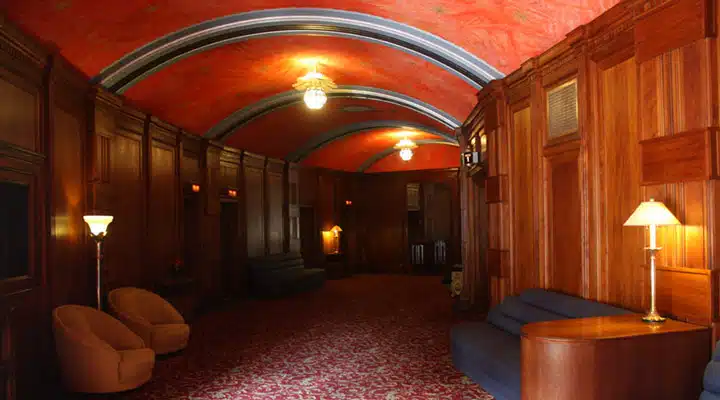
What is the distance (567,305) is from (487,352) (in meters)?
0.78

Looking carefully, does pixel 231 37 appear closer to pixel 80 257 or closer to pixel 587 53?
pixel 80 257

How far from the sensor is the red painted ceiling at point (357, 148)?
605 inches

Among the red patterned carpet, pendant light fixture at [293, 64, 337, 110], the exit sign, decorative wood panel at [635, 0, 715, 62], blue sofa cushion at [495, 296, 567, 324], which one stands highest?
pendant light fixture at [293, 64, 337, 110]

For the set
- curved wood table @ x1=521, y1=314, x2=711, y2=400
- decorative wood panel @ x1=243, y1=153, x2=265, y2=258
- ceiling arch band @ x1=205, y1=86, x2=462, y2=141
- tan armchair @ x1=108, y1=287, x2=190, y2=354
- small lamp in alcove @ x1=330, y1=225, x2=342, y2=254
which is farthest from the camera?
small lamp in alcove @ x1=330, y1=225, x2=342, y2=254

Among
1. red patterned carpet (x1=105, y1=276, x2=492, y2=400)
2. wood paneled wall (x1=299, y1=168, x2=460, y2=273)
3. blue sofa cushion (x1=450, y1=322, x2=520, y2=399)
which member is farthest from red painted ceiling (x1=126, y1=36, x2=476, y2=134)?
wood paneled wall (x1=299, y1=168, x2=460, y2=273)

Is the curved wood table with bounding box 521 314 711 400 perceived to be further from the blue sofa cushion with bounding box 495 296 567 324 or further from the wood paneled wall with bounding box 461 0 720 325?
the blue sofa cushion with bounding box 495 296 567 324

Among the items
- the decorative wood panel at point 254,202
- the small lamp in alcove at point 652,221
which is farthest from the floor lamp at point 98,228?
the decorative wood panel at point 254,202

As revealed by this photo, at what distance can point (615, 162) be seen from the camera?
4.52m

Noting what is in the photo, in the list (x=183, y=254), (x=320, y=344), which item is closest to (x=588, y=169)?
(x=320, y=344)

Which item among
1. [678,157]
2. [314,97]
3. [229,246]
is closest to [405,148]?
[229,246]

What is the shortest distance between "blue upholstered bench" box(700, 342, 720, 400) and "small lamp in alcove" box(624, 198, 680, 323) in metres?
0.45

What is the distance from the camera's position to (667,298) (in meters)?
3.82

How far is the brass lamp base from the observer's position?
3680mm

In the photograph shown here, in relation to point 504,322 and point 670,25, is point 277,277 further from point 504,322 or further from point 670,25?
point 670,25
